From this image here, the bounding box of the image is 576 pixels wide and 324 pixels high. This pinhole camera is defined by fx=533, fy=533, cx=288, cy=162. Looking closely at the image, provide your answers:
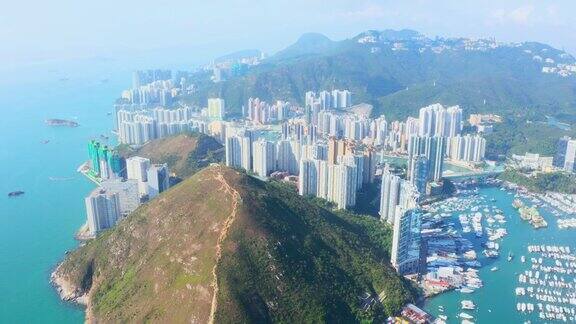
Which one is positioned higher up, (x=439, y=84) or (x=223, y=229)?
(x=439, y=84)

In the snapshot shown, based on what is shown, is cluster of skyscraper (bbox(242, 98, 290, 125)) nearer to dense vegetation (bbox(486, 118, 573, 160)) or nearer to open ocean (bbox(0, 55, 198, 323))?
open ocean (bbox(0, 55, 198, 323))

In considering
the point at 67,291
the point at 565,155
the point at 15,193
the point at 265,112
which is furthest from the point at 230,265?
the point at 265,112

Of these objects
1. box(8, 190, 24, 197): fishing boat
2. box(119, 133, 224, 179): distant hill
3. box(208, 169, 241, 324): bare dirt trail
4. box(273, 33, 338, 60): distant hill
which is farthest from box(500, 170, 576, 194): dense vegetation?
box(273, 33, 338, 60): distant hill

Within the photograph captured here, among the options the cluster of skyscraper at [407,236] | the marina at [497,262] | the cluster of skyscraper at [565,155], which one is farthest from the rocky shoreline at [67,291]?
the cluster of skyscraper at [565,155]

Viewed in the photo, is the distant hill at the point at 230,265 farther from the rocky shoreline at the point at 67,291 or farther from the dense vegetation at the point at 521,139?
the dense vegetation at the point at 521,139

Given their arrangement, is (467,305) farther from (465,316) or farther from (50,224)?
(50,224)

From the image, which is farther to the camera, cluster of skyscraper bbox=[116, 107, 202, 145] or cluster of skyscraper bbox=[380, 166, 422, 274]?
cluster of skyscraper bbox=[116, 107, 202, 145]

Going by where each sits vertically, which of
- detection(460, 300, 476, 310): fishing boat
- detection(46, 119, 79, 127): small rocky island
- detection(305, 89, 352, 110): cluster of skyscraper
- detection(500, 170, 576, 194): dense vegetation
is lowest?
detection(460, 300, 476, 310): fishing boat

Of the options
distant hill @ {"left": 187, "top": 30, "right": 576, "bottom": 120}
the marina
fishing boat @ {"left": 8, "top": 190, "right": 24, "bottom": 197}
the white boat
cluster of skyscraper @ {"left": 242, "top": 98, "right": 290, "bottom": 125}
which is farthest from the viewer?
distant hill @ {"left": 187, "top": 30, "right": 576, "bottom": 120}
